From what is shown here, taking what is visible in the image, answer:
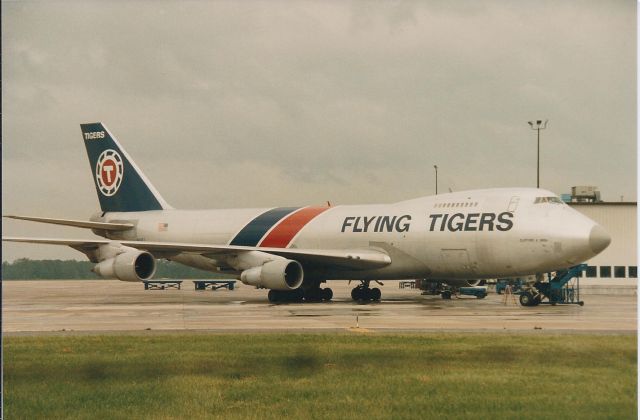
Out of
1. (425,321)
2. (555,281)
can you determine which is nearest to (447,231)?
(555,281)

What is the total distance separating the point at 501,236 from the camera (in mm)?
33219

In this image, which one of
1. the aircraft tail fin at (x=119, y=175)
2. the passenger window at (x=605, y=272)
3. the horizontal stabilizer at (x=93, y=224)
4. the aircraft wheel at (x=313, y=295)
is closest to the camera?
the aircraft wheel at (x=313, y=295)

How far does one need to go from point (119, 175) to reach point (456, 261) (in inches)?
959

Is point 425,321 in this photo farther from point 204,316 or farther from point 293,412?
point 293,412

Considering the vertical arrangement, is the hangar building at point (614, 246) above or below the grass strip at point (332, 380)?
above

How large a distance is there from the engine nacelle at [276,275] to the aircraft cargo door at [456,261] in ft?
22.1

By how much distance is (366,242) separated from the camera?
38.5m

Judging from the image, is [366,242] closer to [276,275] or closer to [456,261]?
[276,275]

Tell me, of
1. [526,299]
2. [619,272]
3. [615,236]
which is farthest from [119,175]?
[619,272]

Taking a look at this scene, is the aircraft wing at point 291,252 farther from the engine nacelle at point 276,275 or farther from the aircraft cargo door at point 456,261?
the aircraft cargo door at point 456,261

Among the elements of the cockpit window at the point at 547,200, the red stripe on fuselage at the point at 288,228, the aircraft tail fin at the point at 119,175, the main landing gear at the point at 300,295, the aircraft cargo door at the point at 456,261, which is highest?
the aircraft tail fin at the point at 119,175

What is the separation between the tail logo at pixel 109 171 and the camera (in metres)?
49.6

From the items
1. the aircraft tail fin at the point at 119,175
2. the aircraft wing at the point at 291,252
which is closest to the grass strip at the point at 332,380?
the aircraft wing at the point at 291,252

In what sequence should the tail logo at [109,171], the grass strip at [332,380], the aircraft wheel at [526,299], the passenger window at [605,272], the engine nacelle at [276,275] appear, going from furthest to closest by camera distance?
the passenger window at [605,272]
the tail logo at [109,171]
the engine nacelle at [276,275]
the aircraft wheel at [526,299]
the grass strip at [332,380]
